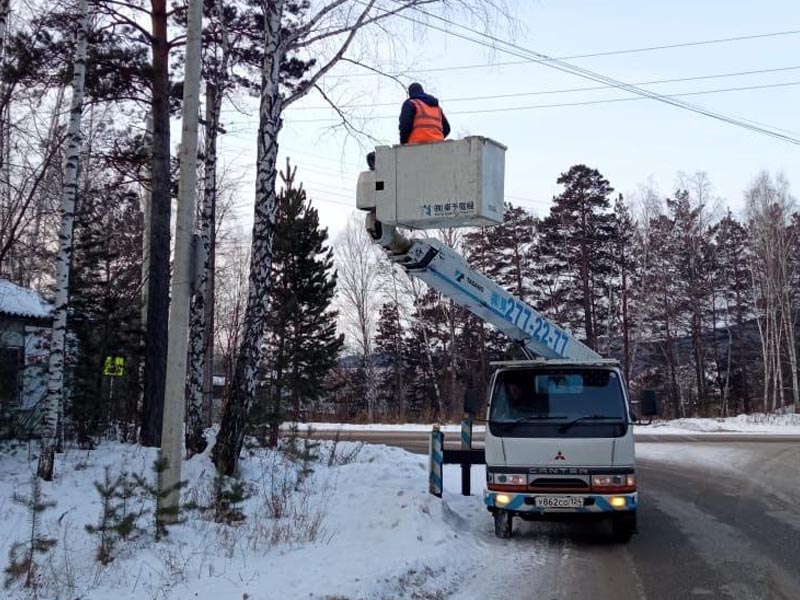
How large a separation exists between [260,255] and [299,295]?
15.5m

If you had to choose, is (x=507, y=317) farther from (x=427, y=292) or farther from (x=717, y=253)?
(x=717, y=253)

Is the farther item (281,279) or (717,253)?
(717,253)

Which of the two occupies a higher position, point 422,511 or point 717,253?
point 717,253

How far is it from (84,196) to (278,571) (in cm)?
1471

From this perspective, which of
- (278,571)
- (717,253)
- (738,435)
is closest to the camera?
(278,571)

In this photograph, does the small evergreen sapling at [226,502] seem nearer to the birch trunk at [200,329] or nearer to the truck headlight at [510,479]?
the truck headlight at [510,479]

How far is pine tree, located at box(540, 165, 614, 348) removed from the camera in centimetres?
4522

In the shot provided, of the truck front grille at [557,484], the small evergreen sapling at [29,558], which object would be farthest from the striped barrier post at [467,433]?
the small evergreen sapling at [29,558]

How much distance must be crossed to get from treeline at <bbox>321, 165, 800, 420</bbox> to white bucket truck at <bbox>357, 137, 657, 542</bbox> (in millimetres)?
31851

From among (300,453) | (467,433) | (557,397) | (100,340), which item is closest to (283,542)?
(300,453)

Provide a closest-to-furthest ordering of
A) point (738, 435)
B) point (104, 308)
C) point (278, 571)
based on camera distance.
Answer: point (278, 571) < point (104, 308) < point (738, 435)

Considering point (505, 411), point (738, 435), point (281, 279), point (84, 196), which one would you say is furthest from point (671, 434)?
point (84, 196)

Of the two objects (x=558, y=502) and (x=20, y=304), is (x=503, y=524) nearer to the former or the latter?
(x=558, y=502)

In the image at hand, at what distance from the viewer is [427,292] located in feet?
152
